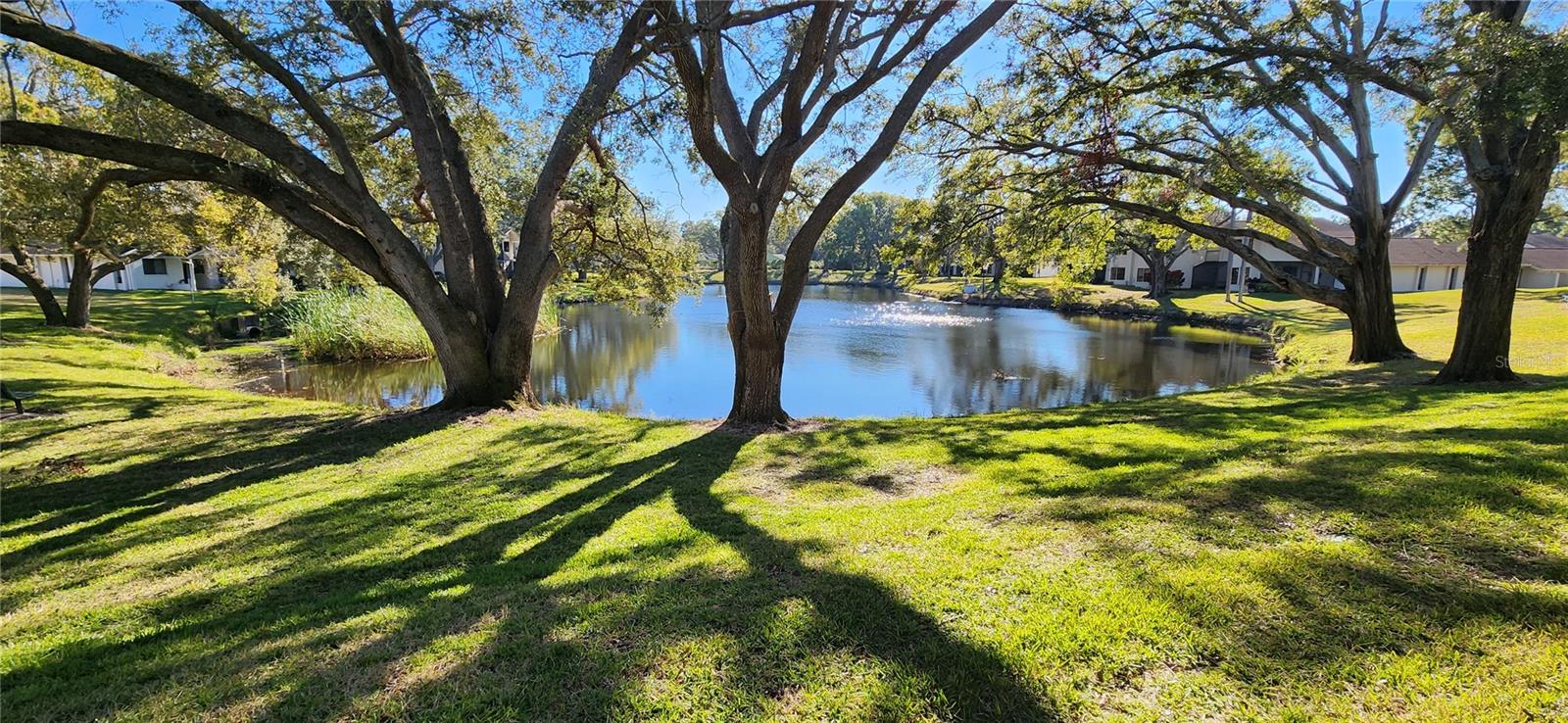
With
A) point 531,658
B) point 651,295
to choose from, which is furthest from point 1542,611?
point 651,295

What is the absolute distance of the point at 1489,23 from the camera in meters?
6.86

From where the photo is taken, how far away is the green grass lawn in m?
2.30

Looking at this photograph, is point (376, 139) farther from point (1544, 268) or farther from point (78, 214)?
point (1544, 268)

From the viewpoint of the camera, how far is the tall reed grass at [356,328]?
65.2 ft

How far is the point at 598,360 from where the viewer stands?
22.3m

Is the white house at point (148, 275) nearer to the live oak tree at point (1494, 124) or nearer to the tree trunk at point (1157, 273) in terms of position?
the live oak tree at point (1494, 124)

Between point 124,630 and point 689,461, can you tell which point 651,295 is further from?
point 124,630

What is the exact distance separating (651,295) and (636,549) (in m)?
10.3

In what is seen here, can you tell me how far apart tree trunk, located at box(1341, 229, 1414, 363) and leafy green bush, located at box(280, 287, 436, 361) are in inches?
947

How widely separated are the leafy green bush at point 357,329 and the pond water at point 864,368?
0.84 metres

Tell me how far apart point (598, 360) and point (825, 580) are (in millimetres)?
20283

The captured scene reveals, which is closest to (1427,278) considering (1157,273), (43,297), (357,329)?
(1157,273)

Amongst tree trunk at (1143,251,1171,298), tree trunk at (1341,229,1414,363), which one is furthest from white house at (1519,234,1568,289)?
tree trunk at (1341,229,1414,363)

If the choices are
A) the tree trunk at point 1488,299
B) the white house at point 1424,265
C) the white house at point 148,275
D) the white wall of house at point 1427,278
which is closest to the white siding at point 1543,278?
the white house at point 1424,265
